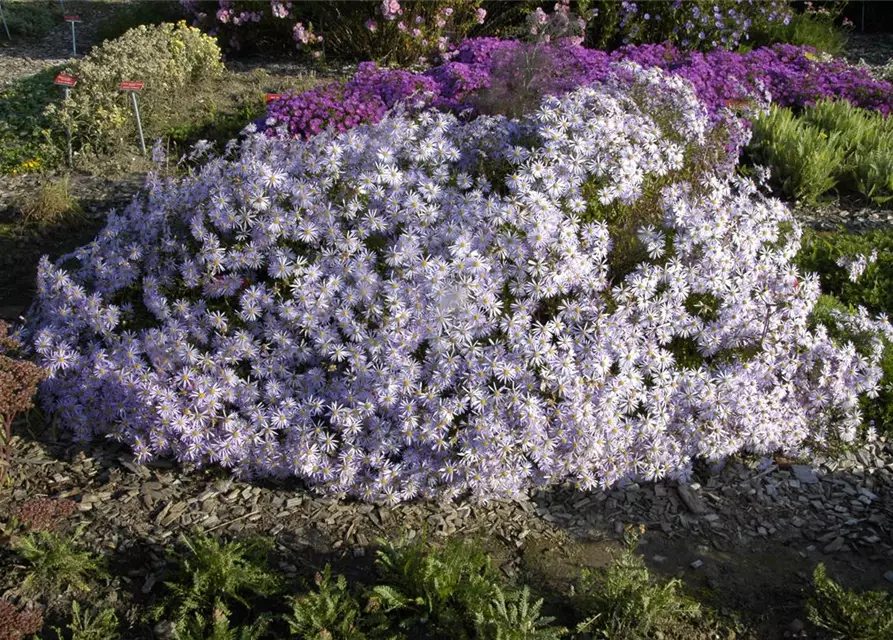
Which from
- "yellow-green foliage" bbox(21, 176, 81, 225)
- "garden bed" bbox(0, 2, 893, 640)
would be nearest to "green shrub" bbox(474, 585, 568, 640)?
"garden bed" bbox(0, 2, 893, 640)

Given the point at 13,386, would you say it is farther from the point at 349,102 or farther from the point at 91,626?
the point at 349,102

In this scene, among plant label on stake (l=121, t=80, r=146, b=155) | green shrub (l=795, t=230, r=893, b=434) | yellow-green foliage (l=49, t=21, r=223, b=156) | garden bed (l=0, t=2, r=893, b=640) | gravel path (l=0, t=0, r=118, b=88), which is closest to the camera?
garden bed (l=0, t=2, r=893, b=640)

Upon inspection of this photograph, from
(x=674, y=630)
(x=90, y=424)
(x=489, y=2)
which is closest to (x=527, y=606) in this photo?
(x=674, y=630)

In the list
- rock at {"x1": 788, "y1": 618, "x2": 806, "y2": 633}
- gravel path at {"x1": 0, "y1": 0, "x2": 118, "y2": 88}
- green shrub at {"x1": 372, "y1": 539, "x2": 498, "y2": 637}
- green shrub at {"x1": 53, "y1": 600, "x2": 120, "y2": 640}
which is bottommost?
rock at {"x1": 788, "y1": 618, "x2": 806, "y2": 633}

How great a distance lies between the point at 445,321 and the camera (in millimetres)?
3166

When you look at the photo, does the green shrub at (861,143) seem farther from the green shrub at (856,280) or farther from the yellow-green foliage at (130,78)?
the yellow-green foliage at (130,78)

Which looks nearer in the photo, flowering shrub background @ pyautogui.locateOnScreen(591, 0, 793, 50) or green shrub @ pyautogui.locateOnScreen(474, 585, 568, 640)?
green shrub @ pyautogui.locateOnScreen(474, 585, 568, 640)

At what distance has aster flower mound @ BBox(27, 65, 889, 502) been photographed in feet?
10.5

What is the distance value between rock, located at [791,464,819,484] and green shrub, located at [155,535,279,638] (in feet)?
7.81

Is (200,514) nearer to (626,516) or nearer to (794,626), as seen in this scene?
(626,516)

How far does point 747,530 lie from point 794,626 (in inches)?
21.6

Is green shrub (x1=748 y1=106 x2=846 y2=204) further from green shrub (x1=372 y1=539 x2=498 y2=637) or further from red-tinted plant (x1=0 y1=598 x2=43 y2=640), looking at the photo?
red-tinted plant (x1=0 y1=598 x2=43 y2=640)

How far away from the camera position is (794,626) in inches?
113

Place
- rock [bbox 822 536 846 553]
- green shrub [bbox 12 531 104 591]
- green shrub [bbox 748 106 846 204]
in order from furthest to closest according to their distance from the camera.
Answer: green shrub [bbox 748 106 846 204]
rock [bbox 822 536 846 553]
green shrub [bbox 12 531 104 591]
